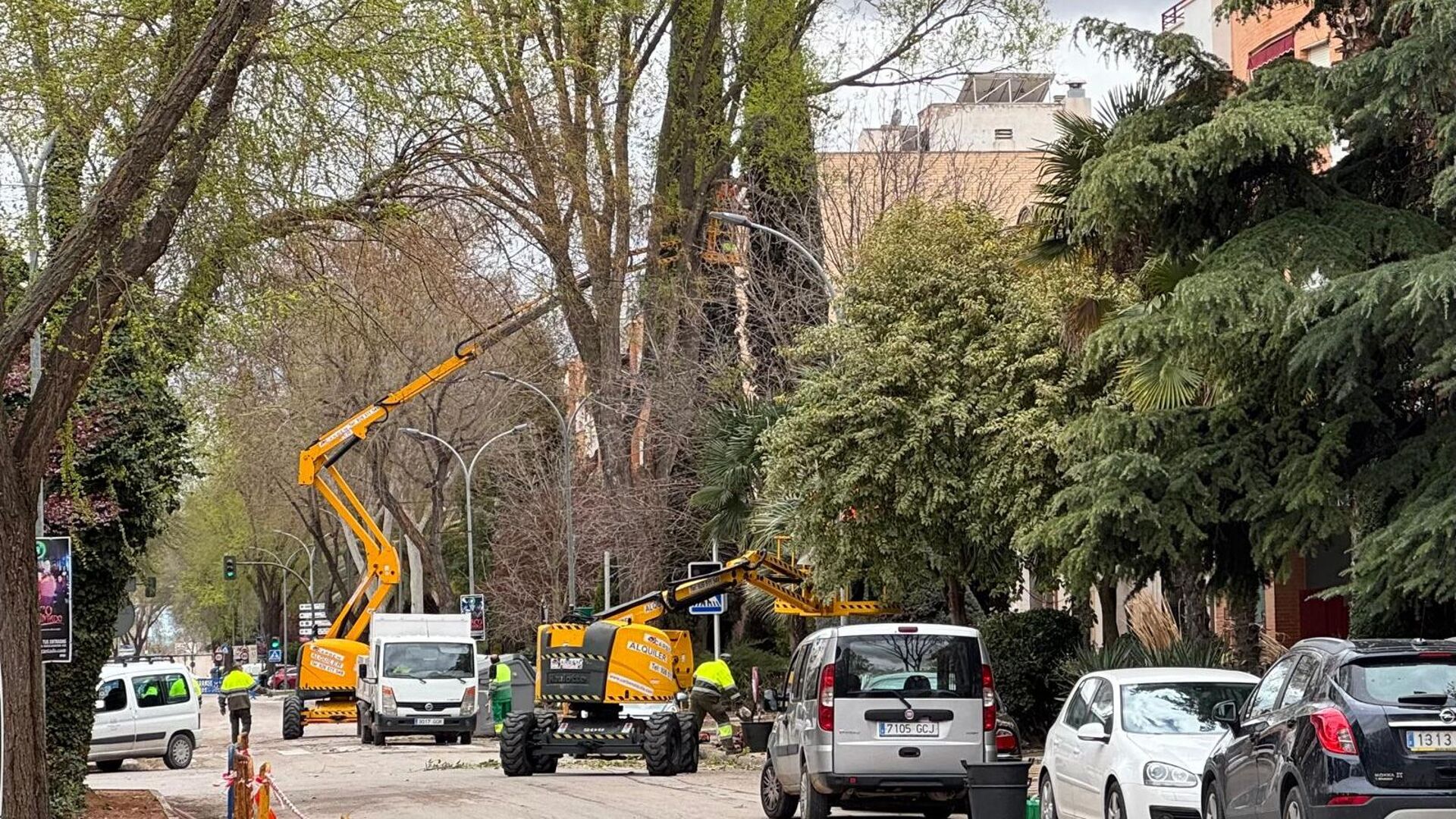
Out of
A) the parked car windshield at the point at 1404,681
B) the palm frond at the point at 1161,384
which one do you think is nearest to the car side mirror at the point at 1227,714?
the parked car windshield at the point at 1404,681

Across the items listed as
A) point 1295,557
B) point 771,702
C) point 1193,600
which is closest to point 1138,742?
point 771,702

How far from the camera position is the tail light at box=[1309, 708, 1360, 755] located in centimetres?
1142

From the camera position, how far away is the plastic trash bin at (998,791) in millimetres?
15297

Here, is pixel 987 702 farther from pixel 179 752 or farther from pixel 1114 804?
pixel 179 752

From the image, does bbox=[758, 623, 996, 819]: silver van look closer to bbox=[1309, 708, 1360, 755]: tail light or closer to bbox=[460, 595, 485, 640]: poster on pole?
bbox=[1309, 708, 1360, 755]: tail light

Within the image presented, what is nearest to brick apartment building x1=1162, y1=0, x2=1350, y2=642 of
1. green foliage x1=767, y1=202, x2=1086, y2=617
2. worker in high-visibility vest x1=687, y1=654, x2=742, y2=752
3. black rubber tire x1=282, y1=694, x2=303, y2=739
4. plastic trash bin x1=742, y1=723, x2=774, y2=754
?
green foliage x1=767, y1=202, x2=1086, y2=617

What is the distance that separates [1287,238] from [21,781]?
11.6 meters

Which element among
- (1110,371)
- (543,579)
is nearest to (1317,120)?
(1110,371)

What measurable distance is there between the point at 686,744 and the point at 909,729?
951cm

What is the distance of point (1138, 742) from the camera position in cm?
1480

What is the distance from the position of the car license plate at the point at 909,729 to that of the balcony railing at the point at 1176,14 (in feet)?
77.9

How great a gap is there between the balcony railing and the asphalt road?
18662mm

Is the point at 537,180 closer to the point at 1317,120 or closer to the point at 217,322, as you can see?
the point at 217,322

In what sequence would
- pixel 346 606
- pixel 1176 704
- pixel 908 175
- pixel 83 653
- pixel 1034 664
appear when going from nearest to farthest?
pixel 1176 704 < pixel 83 653 < pixel 1034 664 < pixel 908 175 < pixel 346 606
